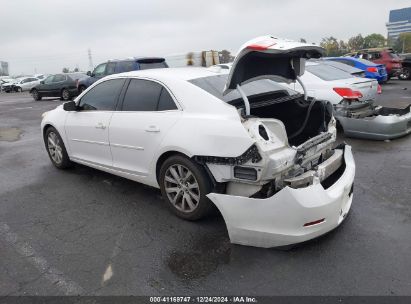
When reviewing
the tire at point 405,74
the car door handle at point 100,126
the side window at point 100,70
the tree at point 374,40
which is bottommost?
the tree at point 374,40

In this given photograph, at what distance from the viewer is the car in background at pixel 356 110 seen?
699cm

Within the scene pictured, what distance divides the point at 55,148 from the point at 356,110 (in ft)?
18.6

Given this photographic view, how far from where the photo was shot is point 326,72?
8141 mm

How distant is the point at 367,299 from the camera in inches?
103

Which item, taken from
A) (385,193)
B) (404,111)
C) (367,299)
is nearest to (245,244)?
(367,299)

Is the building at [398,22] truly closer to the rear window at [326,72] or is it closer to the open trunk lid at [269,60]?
the rear window at [326,72]

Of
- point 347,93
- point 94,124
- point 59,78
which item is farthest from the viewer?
point 59,78

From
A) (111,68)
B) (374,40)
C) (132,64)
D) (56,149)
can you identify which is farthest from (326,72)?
(374,40)

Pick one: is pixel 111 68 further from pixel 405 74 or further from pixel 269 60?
pixel 405 74

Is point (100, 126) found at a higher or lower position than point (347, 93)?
higher

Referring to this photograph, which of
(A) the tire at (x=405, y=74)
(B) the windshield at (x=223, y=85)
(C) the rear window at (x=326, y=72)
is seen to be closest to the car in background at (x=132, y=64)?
(C) the rear window at (x=326, y=72)

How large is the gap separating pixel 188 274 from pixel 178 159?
1167mm

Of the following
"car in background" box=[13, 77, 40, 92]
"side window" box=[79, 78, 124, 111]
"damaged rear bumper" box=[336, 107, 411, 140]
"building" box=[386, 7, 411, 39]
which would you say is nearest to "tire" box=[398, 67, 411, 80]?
"damaged rear bumper" box=[336, 107, 411, 140]

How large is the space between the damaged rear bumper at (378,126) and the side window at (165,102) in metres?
4.55
